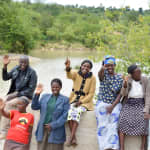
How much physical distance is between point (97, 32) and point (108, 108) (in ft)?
10.7

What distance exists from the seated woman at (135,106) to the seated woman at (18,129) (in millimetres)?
1365

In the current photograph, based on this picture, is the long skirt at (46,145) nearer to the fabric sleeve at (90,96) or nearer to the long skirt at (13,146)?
the long skirt at (13,146)

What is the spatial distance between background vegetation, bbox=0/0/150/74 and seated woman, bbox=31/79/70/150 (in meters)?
2.55

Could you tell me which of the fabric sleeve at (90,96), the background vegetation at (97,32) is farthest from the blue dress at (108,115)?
the background vegetation at (97,32)

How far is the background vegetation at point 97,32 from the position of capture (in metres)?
5.46

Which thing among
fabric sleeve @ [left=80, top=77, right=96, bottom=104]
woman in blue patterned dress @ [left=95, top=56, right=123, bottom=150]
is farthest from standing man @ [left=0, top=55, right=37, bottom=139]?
woman in blue patterned dress @ [left=95, top=56, right=123, bottom=150]

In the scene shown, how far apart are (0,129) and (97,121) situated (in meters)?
1.64

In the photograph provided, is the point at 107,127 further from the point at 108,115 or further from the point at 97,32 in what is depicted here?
the point at 97,32

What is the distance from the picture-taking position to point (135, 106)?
3.25m

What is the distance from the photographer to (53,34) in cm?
6419

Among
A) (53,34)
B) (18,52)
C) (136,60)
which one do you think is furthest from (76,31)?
(136,60)

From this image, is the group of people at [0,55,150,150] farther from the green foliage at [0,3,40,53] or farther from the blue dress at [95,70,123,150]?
the green foliage at [0,3,40,53]

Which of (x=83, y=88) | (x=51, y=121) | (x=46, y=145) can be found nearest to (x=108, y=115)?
(x=83, y=88)

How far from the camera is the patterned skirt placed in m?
3.14
